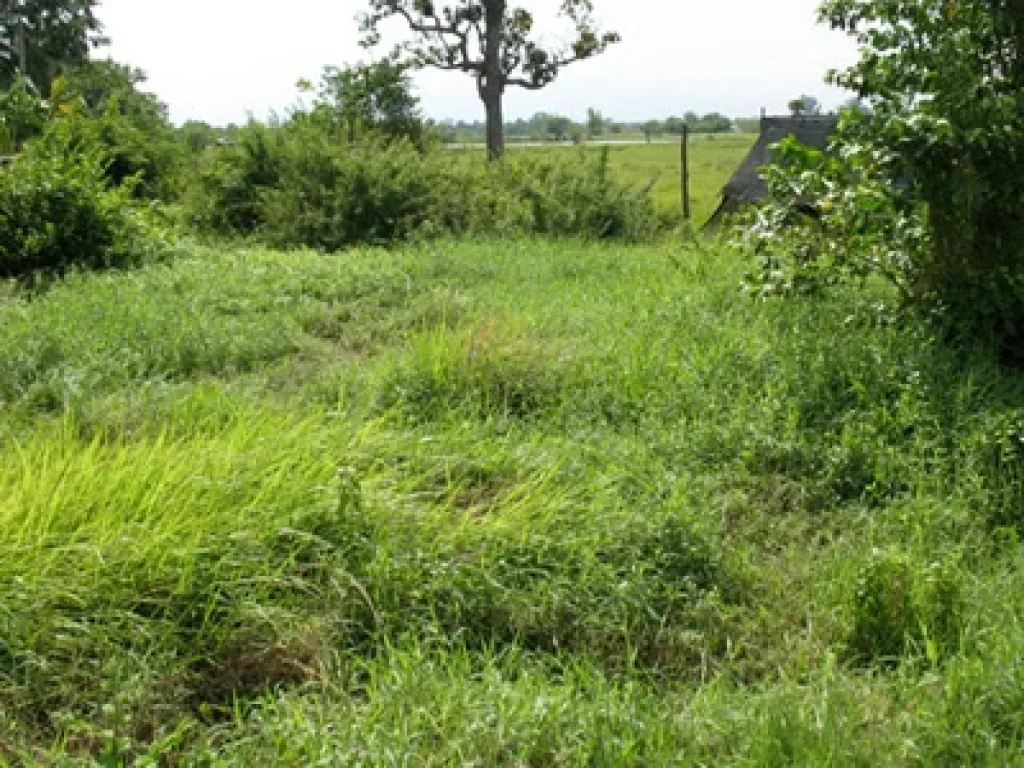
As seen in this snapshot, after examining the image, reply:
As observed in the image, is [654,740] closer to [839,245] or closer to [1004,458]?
[1004,458]

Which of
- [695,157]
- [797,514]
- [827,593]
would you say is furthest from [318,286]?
[695,157]

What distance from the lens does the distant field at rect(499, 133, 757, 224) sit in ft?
49.9

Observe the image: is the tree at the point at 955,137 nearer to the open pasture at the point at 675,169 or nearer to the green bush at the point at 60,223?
the green bush at the point at 60,223

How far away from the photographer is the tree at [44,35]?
3591cm

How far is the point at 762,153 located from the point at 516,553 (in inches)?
454

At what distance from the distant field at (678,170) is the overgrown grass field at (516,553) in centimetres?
797

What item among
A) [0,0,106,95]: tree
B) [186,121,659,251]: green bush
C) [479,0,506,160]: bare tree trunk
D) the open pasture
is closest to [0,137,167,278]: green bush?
[186,121,659,251]: green bush

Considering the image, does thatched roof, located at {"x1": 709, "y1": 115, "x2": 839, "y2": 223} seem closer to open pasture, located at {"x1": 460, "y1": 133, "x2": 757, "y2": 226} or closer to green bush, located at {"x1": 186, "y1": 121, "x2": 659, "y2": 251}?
open pasture, located at {"x1": 460, "y1": 133, "x2": 757, "y2": 226}

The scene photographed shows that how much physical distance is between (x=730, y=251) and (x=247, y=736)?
21.2 ft

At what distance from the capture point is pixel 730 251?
8.10 m

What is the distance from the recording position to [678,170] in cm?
2495

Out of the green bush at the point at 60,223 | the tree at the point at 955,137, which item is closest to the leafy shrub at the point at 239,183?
the green bush at the point at 60,223

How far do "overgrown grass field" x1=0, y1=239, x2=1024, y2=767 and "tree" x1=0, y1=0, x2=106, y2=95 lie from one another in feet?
118

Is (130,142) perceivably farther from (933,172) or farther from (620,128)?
(620,128)
